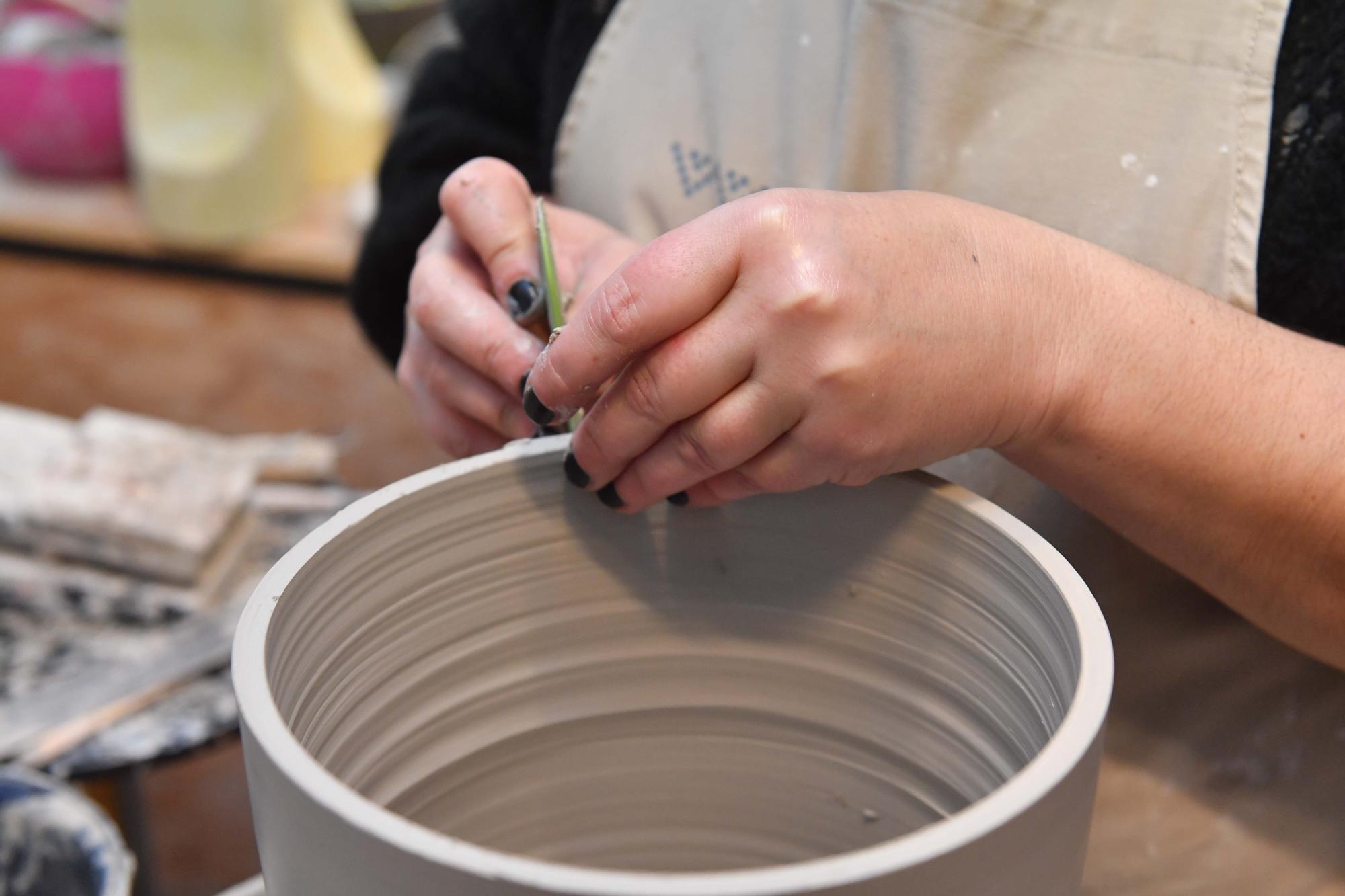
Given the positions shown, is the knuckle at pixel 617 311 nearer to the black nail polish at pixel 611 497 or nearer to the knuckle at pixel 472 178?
the black nail polish at pixel 611 497

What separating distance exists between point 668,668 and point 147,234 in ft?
6.71

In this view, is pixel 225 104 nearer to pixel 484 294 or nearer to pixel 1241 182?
pixel 484 294

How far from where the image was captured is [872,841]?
0.60 meters

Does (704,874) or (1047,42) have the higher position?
(1047,42)

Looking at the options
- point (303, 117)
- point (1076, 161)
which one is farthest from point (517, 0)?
point (303, 117)

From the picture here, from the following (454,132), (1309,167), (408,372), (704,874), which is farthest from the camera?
(454,132)

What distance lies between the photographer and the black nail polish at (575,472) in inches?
21.7

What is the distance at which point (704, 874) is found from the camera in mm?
399

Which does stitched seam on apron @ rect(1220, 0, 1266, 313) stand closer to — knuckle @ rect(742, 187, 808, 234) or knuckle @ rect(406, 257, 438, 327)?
knuckle @ rect(742, 187, 808, 234)

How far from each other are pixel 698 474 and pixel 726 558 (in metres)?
0.09

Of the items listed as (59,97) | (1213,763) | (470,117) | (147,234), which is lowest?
(147,234)

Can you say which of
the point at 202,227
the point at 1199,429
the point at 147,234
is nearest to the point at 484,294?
the point at 1199,429

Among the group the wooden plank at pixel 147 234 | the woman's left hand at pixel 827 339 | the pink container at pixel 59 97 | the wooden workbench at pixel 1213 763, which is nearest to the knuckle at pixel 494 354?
the woman's left hand at pixel 827 339

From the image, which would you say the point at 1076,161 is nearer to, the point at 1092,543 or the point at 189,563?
the point at 1092,543
